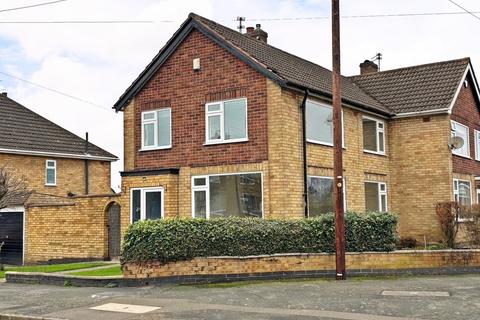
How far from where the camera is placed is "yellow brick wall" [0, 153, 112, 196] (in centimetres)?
2570

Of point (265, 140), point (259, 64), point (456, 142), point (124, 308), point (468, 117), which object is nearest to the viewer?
point (124, 308)

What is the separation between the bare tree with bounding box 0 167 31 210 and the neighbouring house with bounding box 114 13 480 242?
13.0 ft

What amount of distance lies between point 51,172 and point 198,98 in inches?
451

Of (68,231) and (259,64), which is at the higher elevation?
(259,64)

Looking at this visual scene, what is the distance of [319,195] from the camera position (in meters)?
18.4

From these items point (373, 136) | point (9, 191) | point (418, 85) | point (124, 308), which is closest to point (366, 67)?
point (418, 85)

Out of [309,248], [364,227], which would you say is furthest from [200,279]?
[364,227]

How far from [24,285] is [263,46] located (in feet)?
38.0

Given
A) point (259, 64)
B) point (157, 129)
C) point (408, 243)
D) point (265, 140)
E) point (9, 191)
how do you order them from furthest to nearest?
1. point (408, 243)
2. point (9, 191)
3. point (157, 129)
4. point (259, 64)
5. point (265, 140)

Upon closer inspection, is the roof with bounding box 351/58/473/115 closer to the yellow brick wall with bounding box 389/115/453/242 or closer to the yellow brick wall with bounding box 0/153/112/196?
the yellow brick wall with bounding box 389/115/453/242

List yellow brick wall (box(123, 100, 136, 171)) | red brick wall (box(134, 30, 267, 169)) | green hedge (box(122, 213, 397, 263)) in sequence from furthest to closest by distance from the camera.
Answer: yellow brick wall (box(123, 100, 136, 171))
red brick wall (box(134, 30, 267, 169))
green hedge (box(122, 213, 397, 263))

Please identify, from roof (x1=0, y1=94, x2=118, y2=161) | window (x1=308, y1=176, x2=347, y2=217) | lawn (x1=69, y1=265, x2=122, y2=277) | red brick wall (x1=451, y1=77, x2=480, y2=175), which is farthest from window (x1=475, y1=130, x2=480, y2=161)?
roof (x1=0, y1=94, x2=118, y2=161)

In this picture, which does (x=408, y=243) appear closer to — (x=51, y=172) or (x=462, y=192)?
(x=462, y=192)

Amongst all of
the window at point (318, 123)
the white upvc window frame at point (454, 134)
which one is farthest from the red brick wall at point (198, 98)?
the white upvc window frame at point (454, 134)
